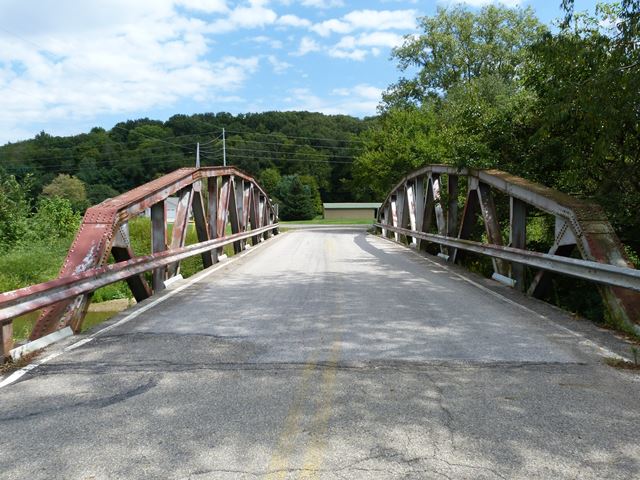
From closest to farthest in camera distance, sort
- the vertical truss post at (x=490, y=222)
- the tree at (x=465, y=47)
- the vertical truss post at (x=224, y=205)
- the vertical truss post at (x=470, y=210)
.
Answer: the vertical truss post at (x=490, y=222), the vertical truss post at (x=470, y=210), the vertical truss post at (x=224, y=205), the tree at (x=465, y=47)

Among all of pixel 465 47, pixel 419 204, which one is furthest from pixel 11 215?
A: pixel 465 47

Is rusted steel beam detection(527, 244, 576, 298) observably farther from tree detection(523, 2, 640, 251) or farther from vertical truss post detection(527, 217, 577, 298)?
tree detection(523, 2, 640, 251)

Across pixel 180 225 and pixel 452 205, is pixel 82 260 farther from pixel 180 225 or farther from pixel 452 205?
pixel 452 205

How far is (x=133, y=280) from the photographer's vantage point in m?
8.62

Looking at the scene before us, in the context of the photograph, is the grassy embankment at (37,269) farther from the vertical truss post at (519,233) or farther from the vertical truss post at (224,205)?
the vertical truss post at (519,233)

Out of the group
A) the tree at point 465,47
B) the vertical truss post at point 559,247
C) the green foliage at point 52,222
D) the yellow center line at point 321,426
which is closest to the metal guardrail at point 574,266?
the vertical truss post at point 559,247

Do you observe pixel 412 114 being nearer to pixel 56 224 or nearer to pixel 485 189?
pixel 56 224

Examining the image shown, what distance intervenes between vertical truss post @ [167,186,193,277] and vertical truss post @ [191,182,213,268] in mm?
504

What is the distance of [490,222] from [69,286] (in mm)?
7609

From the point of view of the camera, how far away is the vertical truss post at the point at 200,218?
1199 centimetres

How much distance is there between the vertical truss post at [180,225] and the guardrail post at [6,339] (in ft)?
17.1

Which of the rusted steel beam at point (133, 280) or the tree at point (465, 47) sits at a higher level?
the tree at point (465, 47)

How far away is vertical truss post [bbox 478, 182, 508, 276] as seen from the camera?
1057 centimetres

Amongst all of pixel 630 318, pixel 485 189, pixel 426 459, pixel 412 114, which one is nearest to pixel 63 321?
pixel 426 459
